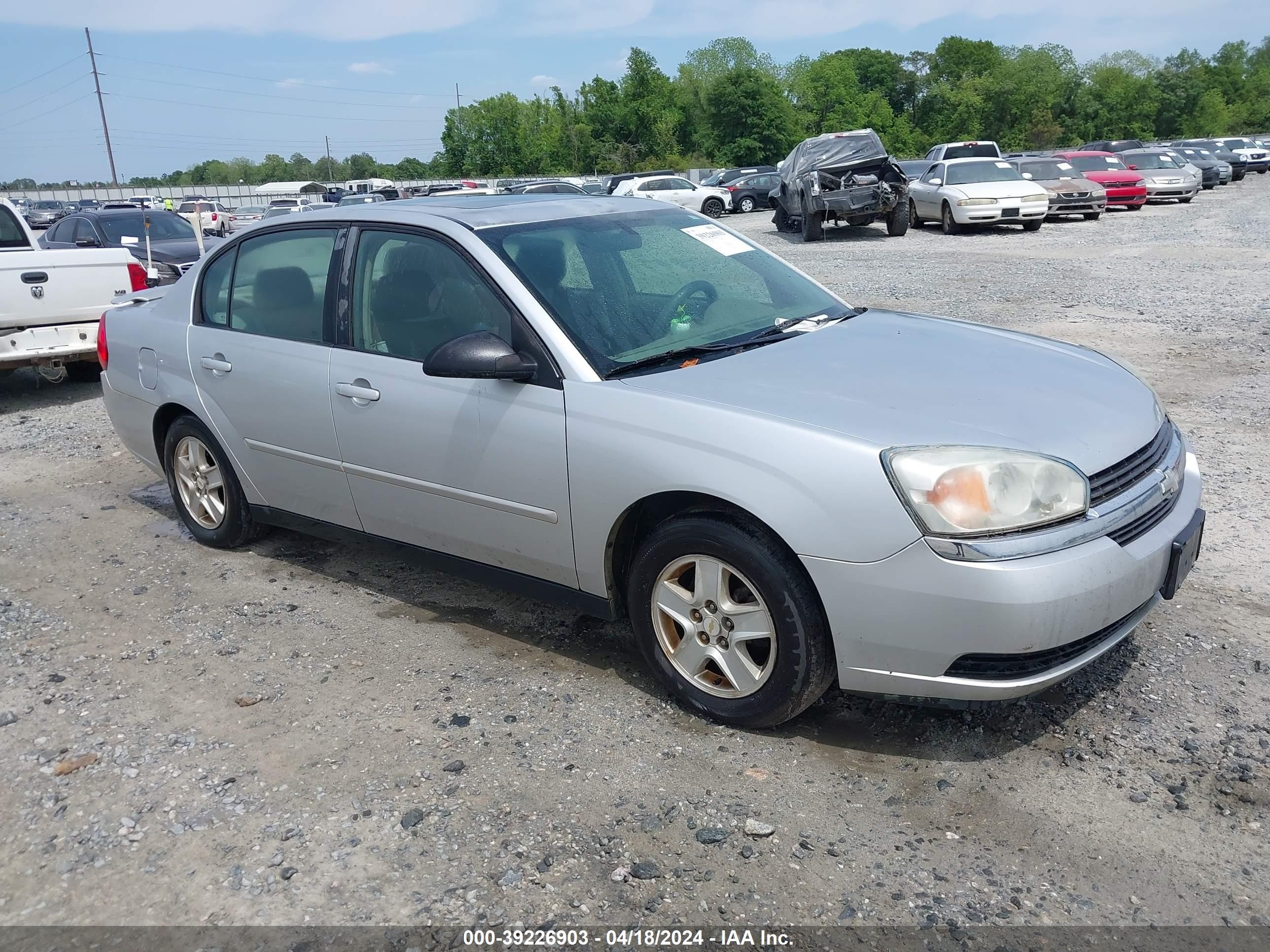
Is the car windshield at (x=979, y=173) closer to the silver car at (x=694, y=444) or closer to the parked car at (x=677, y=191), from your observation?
the parked car at (x=677, y=191)

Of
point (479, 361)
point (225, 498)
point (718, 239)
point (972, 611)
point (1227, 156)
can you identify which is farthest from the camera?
point (1227, 156)

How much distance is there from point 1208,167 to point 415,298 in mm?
39587

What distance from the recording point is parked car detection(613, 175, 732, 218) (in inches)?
1299

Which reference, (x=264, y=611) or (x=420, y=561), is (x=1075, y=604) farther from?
(x=264, y=611)

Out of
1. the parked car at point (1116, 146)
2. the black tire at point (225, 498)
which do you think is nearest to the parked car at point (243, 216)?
the black tire at point (225, 498)

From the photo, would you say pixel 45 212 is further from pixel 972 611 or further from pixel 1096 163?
pixel 972 611

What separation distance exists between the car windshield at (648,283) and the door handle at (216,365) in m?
1.58

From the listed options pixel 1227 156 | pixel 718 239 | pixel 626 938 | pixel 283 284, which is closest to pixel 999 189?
pixel 718 239

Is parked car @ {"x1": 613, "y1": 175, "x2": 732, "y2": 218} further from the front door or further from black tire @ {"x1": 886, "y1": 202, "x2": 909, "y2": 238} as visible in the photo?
the front door

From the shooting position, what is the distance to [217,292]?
5039 mm

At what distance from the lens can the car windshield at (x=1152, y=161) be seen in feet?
95.5

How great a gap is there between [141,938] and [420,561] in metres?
1.95

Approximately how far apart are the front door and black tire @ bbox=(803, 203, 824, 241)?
18.8 m

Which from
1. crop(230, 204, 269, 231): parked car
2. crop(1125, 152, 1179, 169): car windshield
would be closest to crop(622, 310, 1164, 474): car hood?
crop(1125, 152, 1179, 169): car windshield
